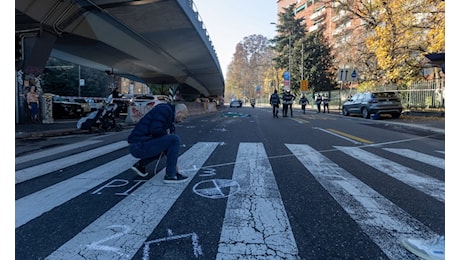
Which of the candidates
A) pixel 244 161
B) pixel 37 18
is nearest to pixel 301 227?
pixel 244 161

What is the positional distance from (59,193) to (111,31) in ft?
50.2

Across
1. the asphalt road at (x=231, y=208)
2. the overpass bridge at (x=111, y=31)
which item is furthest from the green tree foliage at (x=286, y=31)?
the asphalt road at (x=231, y=208)

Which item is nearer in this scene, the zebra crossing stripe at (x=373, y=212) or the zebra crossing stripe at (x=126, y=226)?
the zebra crossing stripe at (x=126, y=226)

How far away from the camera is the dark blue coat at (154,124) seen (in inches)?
161

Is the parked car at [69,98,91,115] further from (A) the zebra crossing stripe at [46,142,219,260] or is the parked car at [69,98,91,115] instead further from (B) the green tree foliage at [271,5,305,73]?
(B) the green tree foliage at [271,5,305,73]

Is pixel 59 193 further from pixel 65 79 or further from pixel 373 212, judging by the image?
pixel 65 79

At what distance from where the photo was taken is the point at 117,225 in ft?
8.98

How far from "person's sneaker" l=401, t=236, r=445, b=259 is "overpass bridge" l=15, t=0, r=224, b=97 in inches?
508

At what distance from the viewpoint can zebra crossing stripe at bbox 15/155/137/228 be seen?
3.07 metres

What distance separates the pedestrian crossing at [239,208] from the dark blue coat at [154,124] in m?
0.69

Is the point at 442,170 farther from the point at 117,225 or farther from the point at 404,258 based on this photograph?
the point at 117,225

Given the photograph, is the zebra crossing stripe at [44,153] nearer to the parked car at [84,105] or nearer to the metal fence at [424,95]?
the parked car at [84,105]

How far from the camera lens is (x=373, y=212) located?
3086mm

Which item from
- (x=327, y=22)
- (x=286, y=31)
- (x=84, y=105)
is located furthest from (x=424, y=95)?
(x=327, y=22)
